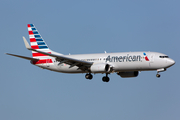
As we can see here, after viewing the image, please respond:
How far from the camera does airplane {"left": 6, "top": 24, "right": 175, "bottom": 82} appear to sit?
200 feet

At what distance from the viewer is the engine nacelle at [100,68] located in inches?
2447

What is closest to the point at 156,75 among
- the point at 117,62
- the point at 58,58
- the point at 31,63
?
the point at 117,62

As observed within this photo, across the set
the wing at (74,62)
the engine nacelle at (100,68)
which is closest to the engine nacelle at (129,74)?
the engine nacelle at (100,68)

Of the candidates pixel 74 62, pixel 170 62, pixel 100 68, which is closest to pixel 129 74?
pixel 100 68

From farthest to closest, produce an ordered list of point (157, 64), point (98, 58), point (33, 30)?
point (33, 30) < point (98, 58) < point (157, 64)

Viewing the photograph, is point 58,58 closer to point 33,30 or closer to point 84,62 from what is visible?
point 84,62

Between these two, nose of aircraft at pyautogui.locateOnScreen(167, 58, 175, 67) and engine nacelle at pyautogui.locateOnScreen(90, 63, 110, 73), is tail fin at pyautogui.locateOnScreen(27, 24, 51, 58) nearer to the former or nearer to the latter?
engine nacelle at pyautogui.locateOnScreen(90, 63, 110, 73)

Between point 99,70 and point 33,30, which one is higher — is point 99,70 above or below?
below

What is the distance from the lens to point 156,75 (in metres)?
60.9

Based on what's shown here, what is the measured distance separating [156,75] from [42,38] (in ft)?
85.7

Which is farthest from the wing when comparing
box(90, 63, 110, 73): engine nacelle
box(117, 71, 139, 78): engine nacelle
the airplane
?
box(117, 71, 139, 78): engine nacelle

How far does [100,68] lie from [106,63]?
2129mm

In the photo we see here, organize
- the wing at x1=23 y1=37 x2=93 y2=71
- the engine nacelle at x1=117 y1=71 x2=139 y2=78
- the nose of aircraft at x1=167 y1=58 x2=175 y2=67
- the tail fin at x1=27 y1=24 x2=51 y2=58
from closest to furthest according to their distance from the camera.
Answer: the nose of aircraft at x1=167 y1=58 x2=175 y2=67 → the wing at x1=23 y1=37 x2=93 y2=71 → the engine nacelle at x1=117 y1=71 x2=139 y2=78 → the tail fin at x1=27 y1=24 x2=51 y2=58

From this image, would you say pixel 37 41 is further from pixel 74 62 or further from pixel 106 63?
pixel 106 63
